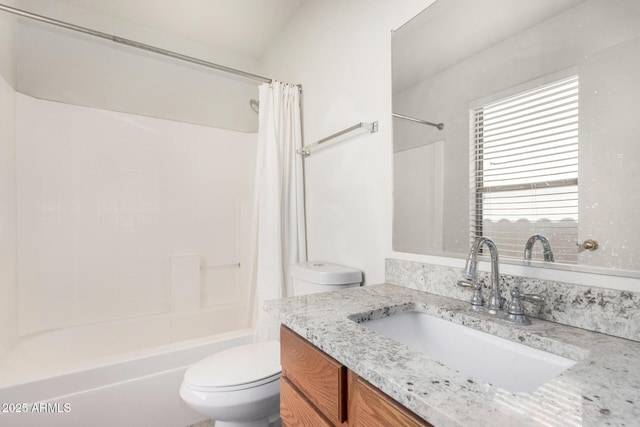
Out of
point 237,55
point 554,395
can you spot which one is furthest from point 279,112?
point 554,395

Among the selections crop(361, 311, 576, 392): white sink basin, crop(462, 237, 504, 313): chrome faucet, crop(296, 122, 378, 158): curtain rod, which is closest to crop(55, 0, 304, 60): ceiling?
crop(296, 122, 378, 158): curtain rod

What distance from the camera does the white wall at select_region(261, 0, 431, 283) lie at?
134 cm

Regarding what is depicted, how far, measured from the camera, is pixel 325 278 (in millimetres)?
1384

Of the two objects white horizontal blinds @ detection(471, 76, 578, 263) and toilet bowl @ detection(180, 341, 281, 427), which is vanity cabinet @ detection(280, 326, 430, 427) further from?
white horizontal blinds @ detection(471, 76, 578, 263)

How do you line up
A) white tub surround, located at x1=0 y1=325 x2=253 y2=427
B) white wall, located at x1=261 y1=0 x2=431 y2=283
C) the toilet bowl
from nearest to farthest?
the toilet bowl → white tub surround, located at x1=0 y1=325 x2=253 y2=427 → white wall, located at x1=261 y1=0 x2=431 y2=283

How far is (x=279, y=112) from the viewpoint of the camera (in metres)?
1.90

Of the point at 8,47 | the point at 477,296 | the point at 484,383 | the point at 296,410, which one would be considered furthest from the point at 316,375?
the point at 8,47

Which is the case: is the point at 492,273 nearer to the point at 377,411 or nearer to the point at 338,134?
the point at 377,411

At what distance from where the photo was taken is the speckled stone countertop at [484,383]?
40 centimetres

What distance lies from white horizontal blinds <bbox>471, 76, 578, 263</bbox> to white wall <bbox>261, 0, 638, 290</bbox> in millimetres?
139

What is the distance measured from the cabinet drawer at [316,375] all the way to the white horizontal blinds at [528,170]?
0.62 meters

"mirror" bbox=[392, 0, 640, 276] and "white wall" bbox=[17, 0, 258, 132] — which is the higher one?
"white wall" bbox=[17, 0, 258, 132]

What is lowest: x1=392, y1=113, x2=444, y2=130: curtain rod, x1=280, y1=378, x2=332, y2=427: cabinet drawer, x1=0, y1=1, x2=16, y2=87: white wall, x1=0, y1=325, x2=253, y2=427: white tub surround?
x1=0, y1=325, x2=253, y2=427: white tub surround

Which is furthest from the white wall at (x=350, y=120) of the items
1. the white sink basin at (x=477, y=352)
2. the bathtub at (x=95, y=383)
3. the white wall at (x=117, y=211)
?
the white wall at (x=117, y=211)
